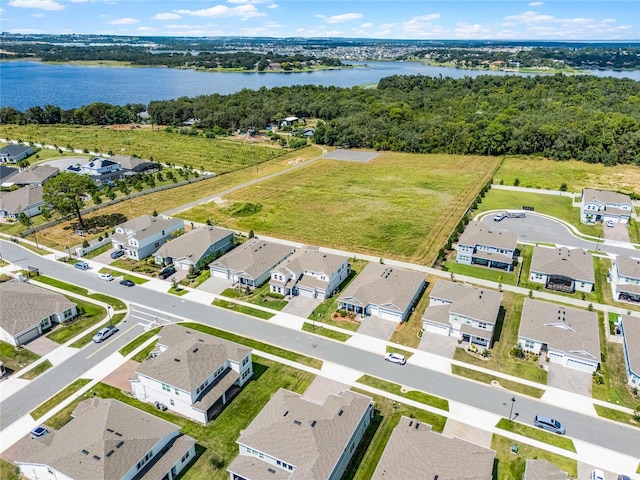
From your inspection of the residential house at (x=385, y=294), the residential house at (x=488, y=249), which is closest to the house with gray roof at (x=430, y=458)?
the residential house at (x=385, y=294)

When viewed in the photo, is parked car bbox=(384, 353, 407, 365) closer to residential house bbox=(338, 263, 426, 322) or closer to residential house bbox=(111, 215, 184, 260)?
residential house bbox=(338, 263, 426, 322)

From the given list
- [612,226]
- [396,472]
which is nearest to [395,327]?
[396,472]

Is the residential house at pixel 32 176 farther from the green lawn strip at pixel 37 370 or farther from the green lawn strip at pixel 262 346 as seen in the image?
the green lawn strip at pixel 262 346

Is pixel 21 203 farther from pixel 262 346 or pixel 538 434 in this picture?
pixel 538 434

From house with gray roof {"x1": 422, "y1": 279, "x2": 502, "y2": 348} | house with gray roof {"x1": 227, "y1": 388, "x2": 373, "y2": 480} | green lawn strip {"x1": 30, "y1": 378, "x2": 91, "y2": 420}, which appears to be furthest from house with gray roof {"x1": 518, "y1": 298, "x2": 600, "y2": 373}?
green lawn strip {"x1": 30, "y1": 378, "x2": 91, "y2": 420}

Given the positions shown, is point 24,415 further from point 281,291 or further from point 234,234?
point 234,234
